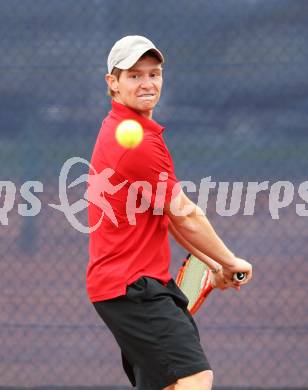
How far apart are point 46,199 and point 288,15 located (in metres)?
1.36

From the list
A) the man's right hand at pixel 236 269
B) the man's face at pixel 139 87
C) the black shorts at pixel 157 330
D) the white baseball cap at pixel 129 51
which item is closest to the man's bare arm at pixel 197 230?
the man's right hand at pixel 236 269

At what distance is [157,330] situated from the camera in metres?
3.21

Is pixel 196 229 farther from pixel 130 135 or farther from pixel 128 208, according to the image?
pixel 130 135

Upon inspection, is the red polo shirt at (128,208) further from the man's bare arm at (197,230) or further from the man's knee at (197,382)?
the man's knee at (197,382)

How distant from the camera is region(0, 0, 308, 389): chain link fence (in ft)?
14.9

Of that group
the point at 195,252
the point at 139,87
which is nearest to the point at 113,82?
the point at 139,87

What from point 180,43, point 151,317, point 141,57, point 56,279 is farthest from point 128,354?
point 180,43

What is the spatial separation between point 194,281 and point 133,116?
80 cm

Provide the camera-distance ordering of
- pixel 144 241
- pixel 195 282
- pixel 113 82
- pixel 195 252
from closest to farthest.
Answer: pixel 144 241 < pixel 113 82 < pixel 195 252 < pixel 195 282

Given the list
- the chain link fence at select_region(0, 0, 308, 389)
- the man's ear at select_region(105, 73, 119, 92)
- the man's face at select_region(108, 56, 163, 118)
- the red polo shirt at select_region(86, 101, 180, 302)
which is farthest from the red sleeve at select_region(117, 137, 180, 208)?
the chain link fence at select_region(0, 0, 308, 389)

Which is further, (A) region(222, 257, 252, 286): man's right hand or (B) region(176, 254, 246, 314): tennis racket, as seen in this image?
(B) region(176, 254, 246, 314): tennis racket

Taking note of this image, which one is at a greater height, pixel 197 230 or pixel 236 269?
pixel 197 230

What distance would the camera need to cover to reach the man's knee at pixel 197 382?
10.5 ft

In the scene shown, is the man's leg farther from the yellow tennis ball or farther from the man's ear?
the man's ear
